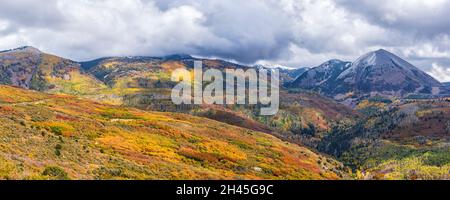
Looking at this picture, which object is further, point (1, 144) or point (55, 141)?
point (55, 141)

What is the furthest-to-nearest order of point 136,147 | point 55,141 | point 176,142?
point 176,142 < point 136,147 < point 55,141
